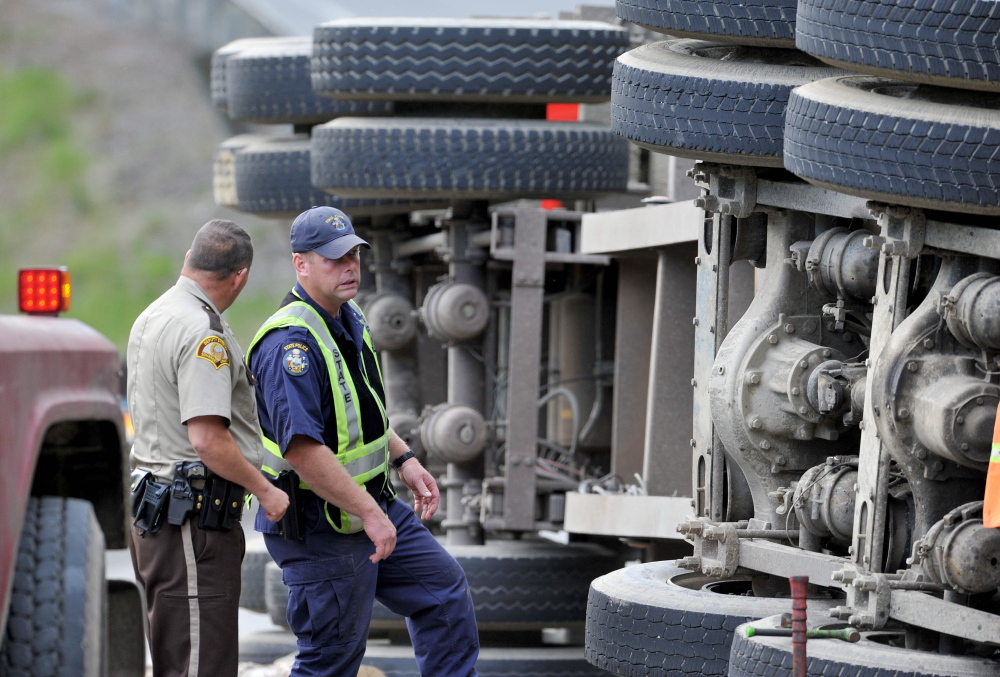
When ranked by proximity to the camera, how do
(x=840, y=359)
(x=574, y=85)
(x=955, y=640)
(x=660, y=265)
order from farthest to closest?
(x=574, y=85) < (x=660, y=265) < (x=840, y=359) < (x=955, y=640)

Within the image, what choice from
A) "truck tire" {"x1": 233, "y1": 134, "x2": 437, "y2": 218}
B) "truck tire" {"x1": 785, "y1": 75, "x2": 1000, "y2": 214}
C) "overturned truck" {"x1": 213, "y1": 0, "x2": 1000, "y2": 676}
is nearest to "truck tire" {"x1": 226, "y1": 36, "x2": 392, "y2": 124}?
"overturned truck" {"x1": 213, "y1": 0, "x2": 1000, "y2": 676}

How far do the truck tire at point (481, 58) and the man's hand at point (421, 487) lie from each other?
2817 mm

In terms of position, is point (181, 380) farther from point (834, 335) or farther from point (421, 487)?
point (834, 335)

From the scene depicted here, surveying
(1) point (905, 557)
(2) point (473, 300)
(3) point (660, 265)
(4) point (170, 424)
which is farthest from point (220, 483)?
(2) point (473, 300)

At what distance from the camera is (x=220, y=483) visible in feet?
16.3

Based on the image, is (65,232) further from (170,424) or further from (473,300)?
(170,424)

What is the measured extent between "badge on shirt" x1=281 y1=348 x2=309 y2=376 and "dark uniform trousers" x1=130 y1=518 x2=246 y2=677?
482 millimetres

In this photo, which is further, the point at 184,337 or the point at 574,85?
the point at 574,85

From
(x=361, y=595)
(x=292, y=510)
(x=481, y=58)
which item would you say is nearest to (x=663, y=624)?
(x=361, y=595)

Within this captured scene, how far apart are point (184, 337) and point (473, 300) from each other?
358 cm

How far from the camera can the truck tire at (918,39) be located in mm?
4211

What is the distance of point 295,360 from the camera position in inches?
199

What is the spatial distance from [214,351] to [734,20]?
1911 mm

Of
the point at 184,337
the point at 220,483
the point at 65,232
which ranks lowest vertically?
the point at 65,232
